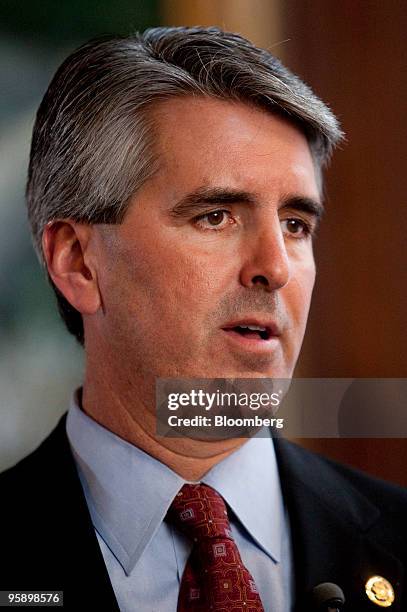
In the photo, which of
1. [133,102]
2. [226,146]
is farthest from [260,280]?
[133,102]

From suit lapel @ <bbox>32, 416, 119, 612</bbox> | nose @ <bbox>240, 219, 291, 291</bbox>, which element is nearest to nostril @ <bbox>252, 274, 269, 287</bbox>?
nose @ <bbox>240, 219, 291, 291</bbox>

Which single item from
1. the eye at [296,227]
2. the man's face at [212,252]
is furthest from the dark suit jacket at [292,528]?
the eye at [296,227]

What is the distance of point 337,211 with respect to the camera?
1088 mm

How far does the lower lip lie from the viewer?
92 centimetres

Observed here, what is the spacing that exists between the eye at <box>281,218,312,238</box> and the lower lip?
13 cm

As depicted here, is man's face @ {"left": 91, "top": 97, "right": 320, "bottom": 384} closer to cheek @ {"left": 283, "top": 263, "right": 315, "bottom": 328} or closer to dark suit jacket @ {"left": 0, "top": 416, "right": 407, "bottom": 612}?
cheek @ {"left": 283, "top": 263, "right": 315, "bottom": 328}

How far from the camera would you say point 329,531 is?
0.99m

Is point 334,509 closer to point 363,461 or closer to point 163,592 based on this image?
point 363,461

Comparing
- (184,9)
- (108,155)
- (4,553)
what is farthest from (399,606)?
(184,9)

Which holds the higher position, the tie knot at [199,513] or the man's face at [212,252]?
the man's face at [212,252]

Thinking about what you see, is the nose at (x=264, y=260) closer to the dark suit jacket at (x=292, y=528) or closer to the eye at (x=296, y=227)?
the eye at (x=296, y=227)

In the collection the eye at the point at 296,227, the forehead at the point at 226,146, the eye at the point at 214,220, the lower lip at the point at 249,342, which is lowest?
the lower lip at the point at 249,342

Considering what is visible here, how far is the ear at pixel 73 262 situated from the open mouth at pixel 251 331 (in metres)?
0.18

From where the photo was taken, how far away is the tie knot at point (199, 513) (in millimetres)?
924
